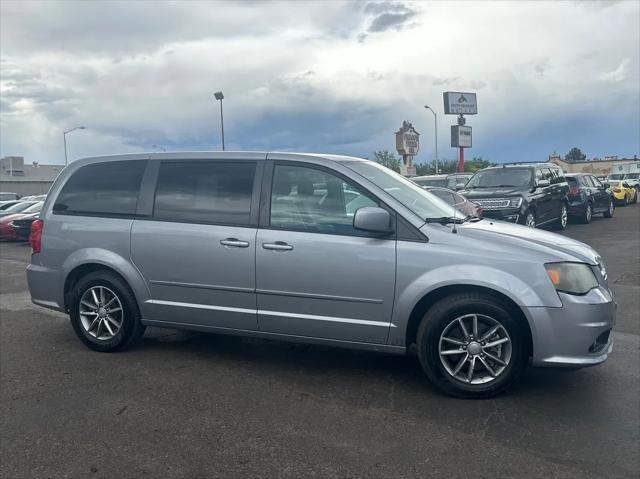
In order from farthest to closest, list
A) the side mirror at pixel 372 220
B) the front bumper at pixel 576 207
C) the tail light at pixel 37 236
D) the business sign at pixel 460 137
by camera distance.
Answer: the business sign at pixel 460 137 → the front bumper at pixel 576 207 → the tail light at pixel 37 236 → the side mirror at pixel 372 220

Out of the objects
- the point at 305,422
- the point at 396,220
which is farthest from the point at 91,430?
the point at 396,220

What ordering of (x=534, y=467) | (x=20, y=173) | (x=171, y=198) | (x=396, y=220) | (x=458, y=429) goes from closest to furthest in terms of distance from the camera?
(x=534, y=467) → (x=458, y=429) → (x=396, y=220) → (x=171, y=198) → (x=20, y=173)

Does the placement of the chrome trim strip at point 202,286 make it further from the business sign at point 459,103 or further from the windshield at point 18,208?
the business sign at point 459,103

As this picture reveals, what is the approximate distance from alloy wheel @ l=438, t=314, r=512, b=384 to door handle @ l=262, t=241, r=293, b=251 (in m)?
A: 1.36

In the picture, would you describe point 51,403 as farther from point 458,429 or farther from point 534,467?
point 534,467

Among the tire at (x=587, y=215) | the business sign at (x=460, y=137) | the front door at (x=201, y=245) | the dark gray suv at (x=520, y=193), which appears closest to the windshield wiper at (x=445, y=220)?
the front door at (x=201, y=245)

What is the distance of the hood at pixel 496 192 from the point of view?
15.4 metres

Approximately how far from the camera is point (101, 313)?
5.83 m

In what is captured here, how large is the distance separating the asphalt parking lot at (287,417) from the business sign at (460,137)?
136 feet

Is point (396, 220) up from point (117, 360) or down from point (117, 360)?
up

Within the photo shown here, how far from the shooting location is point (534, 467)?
3.55 meters

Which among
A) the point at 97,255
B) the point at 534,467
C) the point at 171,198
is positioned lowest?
the point at 534,467

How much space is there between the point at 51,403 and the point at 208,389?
1.13 meters

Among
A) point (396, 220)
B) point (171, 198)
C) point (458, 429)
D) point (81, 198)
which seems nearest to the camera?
point (458, 429)
